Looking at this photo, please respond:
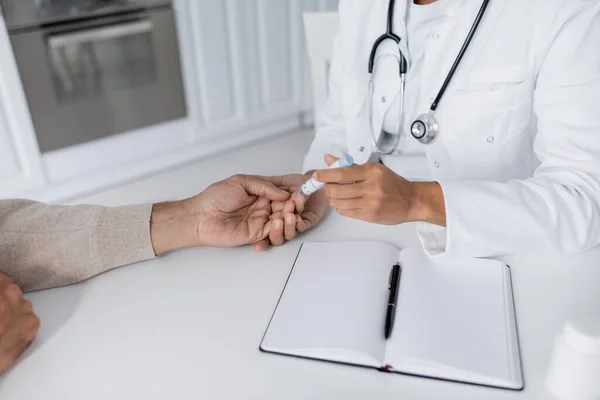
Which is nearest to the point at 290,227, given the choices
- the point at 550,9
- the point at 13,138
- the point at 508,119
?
the point at 508,119

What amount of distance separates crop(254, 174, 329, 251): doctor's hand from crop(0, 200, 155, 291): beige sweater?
22 cm

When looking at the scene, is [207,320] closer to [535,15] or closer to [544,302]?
[544,302]

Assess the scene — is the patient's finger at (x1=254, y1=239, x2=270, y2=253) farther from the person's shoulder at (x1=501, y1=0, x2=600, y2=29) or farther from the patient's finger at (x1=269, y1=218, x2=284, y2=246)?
the person's shoulder at (x1=501, y1=0, x2=600, y2=29)

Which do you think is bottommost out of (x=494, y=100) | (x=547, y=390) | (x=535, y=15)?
(x=547, y=390)

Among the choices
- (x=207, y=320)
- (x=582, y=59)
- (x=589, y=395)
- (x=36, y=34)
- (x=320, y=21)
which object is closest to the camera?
(x=589, y=395)

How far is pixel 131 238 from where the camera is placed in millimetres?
943

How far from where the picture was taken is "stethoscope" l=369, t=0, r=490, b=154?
1055 mm

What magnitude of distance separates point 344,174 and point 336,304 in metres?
0.21

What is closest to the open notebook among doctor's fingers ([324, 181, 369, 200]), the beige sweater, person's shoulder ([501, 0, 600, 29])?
doctor's fingers ([324, 181, 369, 200])

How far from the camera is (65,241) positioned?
91 centimetres

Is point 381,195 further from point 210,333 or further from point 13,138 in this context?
point 13,138

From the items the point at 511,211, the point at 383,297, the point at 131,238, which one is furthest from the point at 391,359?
the point at 131,238

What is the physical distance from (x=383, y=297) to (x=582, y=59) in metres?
0.53

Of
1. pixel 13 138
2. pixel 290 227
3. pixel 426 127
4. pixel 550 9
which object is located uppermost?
pixel 550 9
